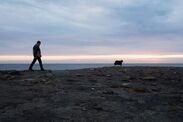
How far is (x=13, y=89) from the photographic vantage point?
50.4 ft

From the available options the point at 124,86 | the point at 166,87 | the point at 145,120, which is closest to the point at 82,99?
the point at 145,120

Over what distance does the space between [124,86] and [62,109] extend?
577 centimetres

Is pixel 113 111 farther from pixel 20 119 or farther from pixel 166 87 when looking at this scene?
pixel 166 87

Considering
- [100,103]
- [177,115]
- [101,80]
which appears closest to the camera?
[177,115]

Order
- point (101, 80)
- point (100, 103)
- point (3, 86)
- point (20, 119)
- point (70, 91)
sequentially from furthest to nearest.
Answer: point (101, 80) → point (3, 86) → point (70, 91) → point (100, 103) → point (20, 119)

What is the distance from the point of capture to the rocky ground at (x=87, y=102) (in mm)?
11016

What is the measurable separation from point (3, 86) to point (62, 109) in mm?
5150

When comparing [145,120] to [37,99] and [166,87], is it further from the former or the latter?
[166,87]

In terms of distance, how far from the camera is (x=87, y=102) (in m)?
12.8

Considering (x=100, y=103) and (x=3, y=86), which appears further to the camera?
(x=3, y=86)

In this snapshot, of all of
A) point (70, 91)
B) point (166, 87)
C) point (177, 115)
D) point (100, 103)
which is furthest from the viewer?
point (166, 87)

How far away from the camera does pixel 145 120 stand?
10859 mm

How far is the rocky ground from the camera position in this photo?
11016mm

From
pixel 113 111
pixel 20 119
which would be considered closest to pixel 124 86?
pixel 113 111
